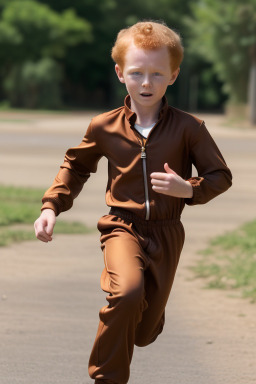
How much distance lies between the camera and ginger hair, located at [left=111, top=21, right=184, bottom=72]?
352 centimetres

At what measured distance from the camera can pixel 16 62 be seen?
62188 mm

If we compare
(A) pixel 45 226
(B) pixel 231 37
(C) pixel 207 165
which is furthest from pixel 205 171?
(B) pixel 231 37

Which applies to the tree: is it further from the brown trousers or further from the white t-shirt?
the brown trousers

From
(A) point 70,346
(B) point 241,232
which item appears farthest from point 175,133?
(B) point 241,232

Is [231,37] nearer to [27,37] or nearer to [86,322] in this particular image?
[27,37]

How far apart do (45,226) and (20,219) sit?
6.61 metres

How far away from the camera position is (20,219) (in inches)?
393

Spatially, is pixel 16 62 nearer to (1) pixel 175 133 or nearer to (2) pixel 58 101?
(2) pixel 58 101

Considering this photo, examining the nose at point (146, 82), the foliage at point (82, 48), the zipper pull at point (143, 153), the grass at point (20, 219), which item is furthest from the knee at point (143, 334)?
the foliage at point (82, 48)

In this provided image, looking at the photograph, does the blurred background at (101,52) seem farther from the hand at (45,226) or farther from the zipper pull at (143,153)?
the hand at (45,226)

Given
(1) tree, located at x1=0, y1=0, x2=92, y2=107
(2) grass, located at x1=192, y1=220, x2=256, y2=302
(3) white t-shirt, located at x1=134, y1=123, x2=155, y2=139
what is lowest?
A: (1) tree, located at x1=0, y1=0, x2=92, y2=107

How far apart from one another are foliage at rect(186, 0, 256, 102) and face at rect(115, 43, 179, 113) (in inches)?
1600

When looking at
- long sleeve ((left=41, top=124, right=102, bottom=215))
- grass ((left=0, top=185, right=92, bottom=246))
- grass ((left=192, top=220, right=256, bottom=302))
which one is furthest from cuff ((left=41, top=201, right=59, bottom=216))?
grass ((left=0, top=185, right=92, bottom=246))

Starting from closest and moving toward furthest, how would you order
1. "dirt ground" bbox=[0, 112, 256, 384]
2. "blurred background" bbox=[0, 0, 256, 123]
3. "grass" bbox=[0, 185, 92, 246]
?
"dirt ground" bbox=[0, 112, 256, 384], "grass" bbox=[0, 185, 92, 246], "blurred background" bbox=[0, 0, 256, 123]
